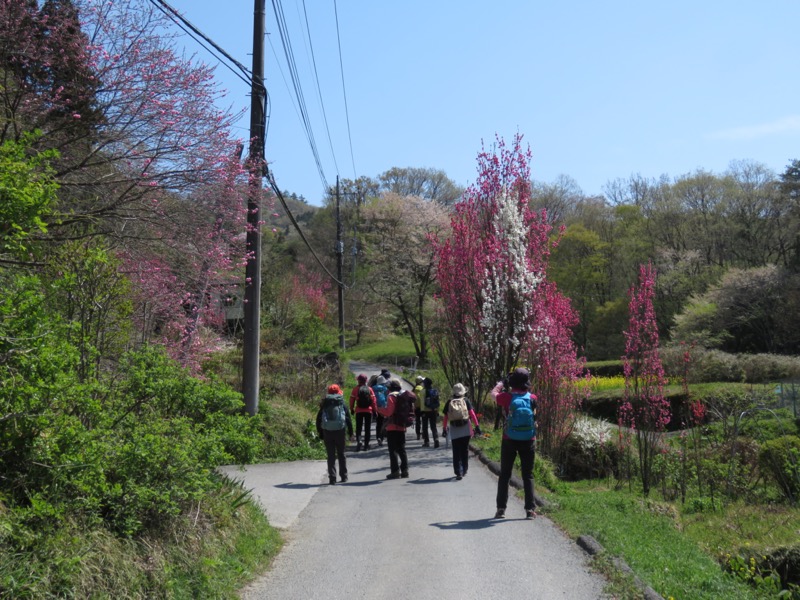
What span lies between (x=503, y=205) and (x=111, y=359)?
11575 mm

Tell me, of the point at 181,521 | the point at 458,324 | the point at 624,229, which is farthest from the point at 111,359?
the point at 624,229

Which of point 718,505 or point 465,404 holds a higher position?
point 465,404

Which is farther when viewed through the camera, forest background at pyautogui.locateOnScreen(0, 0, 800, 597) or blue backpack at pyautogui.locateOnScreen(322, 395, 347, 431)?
blue backpack at pyautogui.locateOnScreen(322, 395, 347, 431)

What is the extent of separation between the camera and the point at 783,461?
1280 cm

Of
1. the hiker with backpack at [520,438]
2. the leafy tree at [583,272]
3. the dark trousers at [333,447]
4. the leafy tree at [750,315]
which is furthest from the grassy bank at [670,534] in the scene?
the leafy tree at [583,272]

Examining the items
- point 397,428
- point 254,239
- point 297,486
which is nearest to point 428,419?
point 397,428

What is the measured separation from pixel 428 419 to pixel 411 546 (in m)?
9.96

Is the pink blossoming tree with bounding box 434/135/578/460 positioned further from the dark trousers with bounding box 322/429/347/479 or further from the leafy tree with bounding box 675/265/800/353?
the leafy tree with bounding box 675/265/800/353

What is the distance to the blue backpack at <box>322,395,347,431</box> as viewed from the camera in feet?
39.8

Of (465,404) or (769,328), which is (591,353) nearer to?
(769,328)

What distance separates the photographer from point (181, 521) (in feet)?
21.5

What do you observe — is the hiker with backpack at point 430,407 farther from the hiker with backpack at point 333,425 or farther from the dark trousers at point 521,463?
the dark trousers at point 521,463

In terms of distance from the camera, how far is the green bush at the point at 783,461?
Answer: 12430 mm

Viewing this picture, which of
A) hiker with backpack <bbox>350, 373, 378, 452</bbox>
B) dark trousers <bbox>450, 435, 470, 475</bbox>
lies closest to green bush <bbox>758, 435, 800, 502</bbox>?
dark trousers <bbox>450, 435, 470, 475</bbox>
